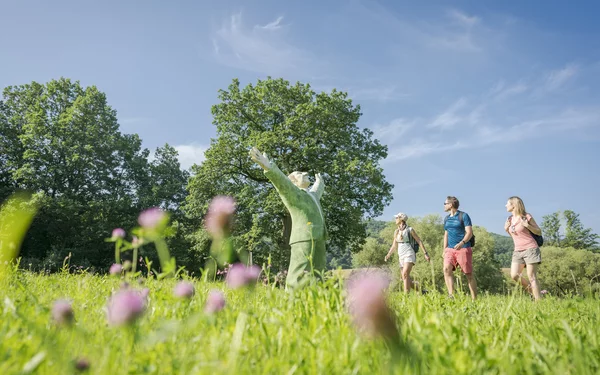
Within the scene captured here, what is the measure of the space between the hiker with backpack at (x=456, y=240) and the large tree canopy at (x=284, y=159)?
1161cm

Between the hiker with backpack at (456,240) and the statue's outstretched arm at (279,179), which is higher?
the statue's outstretched arm at (279,179)

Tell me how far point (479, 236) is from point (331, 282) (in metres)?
45.7

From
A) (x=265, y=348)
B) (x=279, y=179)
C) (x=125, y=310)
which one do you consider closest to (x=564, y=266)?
(x=279, y=179)

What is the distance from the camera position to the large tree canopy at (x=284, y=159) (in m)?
20.4

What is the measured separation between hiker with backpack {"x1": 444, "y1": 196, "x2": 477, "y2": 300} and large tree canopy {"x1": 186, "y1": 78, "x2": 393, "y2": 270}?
1161cm

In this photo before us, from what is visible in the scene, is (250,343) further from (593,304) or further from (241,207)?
(241,207)

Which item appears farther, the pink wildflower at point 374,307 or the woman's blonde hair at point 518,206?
the woman's blonde hair at point 518,206

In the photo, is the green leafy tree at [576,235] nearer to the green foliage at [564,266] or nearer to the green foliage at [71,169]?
the green foliage at [564,266]

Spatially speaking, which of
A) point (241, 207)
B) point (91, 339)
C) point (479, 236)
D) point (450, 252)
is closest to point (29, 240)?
point (241, 207)

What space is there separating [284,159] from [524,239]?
15.7 meters

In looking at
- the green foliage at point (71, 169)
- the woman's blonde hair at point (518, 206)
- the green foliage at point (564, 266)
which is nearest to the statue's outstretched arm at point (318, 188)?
the woman's blonde hair at point (518, 206)

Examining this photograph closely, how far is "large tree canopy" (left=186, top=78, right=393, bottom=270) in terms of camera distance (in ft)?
66.8

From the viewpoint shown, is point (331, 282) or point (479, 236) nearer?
point (331, 282)

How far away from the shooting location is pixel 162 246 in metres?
1.66
